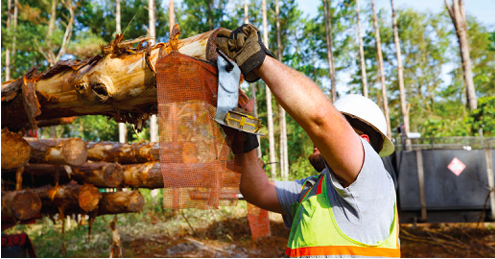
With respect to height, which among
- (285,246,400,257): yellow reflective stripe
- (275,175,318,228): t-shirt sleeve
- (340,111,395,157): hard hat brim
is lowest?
(285,246,400,257): yellow reflective stripe

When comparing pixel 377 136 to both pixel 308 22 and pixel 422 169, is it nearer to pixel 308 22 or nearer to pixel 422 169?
pixel 422 169

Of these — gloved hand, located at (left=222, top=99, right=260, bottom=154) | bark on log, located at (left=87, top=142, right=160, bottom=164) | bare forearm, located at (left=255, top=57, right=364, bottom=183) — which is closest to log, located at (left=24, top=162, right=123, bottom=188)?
bark on log, located at (left=87, top=142, right=160, bottom=164)

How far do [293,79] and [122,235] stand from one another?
8933mm

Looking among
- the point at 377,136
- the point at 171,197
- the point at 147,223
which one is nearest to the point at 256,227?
the point at 377,136

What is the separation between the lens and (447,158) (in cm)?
574

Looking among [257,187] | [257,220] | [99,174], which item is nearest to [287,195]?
[257,187]

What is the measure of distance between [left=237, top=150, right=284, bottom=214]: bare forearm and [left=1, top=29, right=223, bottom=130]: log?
0.72 m

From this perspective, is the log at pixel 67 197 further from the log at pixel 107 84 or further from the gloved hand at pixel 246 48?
the gloved hand at pixel 246 48

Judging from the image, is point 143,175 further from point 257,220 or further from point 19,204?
point 257,220

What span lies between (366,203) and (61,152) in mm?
3388

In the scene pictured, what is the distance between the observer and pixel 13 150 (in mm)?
3113

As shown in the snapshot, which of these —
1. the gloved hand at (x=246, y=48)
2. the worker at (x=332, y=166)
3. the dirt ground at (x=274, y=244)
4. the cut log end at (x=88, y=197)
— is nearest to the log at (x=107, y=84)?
the gloved hand at (x=246, y=48)

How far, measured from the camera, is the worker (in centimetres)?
143

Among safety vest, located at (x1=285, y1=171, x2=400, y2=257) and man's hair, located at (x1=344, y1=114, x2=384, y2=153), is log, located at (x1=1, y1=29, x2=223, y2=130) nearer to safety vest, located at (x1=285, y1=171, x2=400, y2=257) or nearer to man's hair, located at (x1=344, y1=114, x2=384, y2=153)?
safety vest, located at (x1=285, y1=171, x2=400, y2=257)
